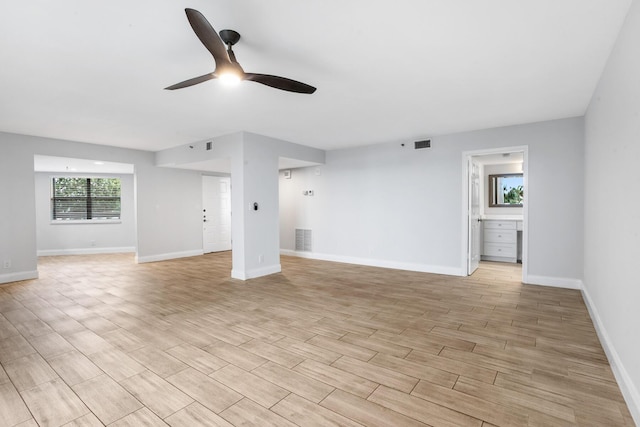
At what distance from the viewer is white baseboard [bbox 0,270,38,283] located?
16.6 feet

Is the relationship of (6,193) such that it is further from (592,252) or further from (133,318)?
(592,252)

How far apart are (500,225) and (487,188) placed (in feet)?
3.40

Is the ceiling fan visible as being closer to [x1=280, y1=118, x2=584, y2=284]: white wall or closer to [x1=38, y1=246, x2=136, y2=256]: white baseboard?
[x1=280, y1=118, x2=584, y2=284]: white wall

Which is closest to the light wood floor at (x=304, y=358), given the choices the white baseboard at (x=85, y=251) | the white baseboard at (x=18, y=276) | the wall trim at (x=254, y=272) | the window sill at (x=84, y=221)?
the wall trim at (x=254, y=272)

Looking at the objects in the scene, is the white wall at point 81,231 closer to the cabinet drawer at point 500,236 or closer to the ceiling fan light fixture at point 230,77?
the ceiling fan light fixture at point 230,77

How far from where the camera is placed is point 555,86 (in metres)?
3.26

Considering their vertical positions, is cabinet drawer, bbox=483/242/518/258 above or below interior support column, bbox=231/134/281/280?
below

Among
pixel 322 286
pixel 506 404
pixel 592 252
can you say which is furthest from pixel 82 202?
pixel 592 252

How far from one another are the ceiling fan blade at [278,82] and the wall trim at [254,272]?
3.43 meters

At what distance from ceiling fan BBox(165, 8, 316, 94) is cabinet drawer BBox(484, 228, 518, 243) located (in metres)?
5.80

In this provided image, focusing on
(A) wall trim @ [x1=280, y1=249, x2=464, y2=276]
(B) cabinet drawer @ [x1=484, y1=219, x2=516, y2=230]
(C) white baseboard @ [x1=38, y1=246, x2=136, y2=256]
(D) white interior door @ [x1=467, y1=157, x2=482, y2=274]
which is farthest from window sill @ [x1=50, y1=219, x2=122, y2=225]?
(B) cabinet drawer @ [x1=484, y1=219, x2=516, y2=230]

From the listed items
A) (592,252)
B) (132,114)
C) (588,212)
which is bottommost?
(592,252)

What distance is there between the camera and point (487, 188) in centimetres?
726

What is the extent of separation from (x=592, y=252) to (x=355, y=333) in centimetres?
283
